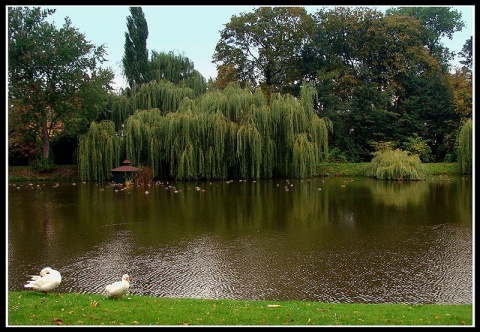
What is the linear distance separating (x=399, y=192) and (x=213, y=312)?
16.1 metres

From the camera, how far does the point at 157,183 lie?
23359 millimetres

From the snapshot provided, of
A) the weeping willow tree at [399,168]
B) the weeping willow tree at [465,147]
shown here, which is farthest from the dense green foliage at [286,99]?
the weeping willow tree at [399,168]

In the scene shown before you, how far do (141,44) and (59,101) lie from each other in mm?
6606

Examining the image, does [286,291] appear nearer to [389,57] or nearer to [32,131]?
[32,131]

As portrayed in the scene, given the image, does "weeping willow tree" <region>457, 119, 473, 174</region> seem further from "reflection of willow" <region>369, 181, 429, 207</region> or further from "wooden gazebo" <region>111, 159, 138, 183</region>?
"wooden gazebo" <region>111, 159, 138, 183</region>

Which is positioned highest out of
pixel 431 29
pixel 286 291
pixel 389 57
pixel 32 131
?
pixel 431 29

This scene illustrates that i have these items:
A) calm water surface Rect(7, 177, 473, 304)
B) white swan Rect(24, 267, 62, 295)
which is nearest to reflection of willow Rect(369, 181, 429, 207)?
calm water surface Rect(7, 177, 473, 304)

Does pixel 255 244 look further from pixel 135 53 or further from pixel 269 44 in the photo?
pixel 269 44

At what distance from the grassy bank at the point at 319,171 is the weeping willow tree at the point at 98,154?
4.16ft

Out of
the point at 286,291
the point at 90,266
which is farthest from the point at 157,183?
the point at 286,291

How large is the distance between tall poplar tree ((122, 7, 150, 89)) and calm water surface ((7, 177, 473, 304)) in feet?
41.8

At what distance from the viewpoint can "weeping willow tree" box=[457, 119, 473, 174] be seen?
27297 millimetres

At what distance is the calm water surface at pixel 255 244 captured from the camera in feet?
25.2

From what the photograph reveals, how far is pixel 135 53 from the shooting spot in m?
30.6
